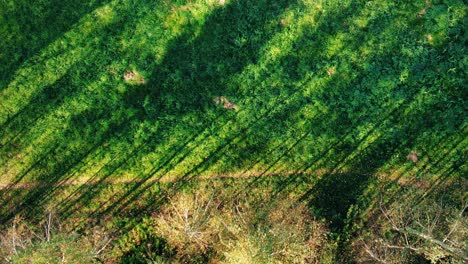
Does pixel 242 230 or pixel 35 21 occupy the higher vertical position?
pixel 35 21

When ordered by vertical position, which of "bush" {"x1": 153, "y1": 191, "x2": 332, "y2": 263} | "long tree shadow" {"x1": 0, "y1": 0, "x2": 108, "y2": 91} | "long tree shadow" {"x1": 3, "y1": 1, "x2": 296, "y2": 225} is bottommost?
"bush" {"x1": 153, "y1": 191, "x2": 332, "y2": 263}

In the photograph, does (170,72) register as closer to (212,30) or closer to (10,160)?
(212,30)

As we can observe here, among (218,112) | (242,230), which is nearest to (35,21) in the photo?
(218,112)

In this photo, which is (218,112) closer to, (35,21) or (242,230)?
(242,230)

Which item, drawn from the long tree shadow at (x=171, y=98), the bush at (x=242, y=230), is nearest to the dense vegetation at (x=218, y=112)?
the long tree shadow at (x=171, y=98)

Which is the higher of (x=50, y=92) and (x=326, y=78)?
(x=50, y=92)

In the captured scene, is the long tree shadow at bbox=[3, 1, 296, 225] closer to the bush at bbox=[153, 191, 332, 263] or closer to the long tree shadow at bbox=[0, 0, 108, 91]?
the long tree shadow at bbox=[0, 0, 108, 91]

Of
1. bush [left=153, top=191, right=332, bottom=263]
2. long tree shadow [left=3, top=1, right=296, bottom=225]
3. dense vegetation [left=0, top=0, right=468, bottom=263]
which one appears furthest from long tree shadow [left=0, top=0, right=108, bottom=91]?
bush [left=153, top=191, right=332, bottom=263]

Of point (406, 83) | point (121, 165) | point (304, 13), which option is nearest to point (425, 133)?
point (406, 83)
